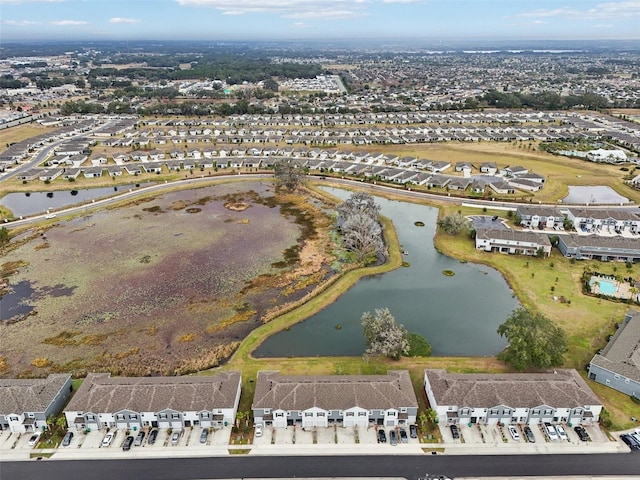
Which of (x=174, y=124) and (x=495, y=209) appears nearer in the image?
(x=495, y=209)

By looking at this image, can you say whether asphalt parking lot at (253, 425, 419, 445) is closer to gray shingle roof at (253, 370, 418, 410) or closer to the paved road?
the paved road

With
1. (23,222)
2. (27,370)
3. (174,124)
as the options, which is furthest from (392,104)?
(27,370)

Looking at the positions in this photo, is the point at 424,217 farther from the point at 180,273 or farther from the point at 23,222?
the point at 23,222

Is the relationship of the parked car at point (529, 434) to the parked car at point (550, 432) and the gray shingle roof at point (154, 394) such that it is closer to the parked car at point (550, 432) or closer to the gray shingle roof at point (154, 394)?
the parked car at point (550, 432)

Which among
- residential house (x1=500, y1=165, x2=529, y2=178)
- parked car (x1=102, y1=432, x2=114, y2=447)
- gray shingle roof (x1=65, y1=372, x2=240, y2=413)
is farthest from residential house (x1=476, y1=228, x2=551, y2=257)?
parked car (x1=102, y1=432, x2=114, y2=447)

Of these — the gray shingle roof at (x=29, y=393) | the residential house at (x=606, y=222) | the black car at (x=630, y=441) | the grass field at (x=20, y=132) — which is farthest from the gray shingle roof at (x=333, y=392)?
the grass field at (x=20, y=132)

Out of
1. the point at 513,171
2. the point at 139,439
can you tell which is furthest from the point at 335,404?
the point at 513,171

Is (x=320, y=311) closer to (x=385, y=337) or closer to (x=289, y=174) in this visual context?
(x=385, y=337)
